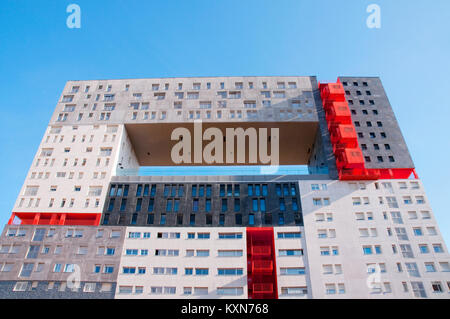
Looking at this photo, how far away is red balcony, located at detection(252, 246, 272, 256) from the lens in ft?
147

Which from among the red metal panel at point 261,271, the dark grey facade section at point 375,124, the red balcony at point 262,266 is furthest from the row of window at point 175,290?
the dark grey facade section at point 375,124

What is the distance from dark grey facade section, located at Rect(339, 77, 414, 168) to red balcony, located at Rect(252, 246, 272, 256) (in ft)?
64.8

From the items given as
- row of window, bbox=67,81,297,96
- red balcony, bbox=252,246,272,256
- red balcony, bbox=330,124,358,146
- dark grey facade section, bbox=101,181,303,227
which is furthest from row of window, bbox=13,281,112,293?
red balcony, bbox=330,124,358,146

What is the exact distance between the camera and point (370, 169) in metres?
51.1

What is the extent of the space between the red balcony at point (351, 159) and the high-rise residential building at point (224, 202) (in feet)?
0.64

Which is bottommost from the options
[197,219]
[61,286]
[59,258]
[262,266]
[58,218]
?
[61,286]

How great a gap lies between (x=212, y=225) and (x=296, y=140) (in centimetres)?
2428

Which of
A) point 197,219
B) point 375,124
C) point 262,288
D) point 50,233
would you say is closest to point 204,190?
point 197,219

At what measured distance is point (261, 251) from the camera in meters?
44.9

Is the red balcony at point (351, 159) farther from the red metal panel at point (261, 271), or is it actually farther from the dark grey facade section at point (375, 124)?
the red metal panel at point (261, 271)

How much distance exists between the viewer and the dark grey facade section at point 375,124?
5200 centimetres

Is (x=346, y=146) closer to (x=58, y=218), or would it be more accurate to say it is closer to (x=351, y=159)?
(x=351, y=159)

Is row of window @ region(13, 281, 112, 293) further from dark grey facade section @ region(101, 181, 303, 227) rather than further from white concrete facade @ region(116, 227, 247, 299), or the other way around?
dark grey facade section @ region(101, 181, 303, 227)

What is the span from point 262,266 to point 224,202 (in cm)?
1097
